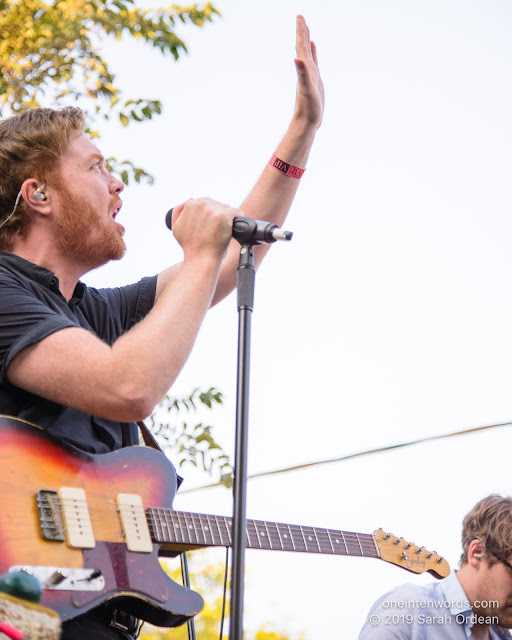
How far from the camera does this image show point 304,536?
238 centimetres

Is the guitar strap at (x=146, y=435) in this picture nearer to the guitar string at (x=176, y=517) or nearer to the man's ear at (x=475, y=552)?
the guitar string at (x=176, y=517)

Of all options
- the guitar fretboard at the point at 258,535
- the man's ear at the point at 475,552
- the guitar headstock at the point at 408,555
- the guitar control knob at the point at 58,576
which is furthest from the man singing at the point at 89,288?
the man's ear at the point at 475,552

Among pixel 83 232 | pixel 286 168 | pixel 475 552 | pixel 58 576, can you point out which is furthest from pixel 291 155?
pixel 475 552

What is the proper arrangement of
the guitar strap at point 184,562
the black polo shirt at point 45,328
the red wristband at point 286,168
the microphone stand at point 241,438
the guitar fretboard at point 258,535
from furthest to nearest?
the red wristband at point 286,168 → the guitar strap at point 184,562 → the guitar fretboard at point 258,535 → the black polo shirt at point 45,328 → the microphone stand at point 241,438

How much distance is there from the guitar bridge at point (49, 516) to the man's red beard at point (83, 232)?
756 mm

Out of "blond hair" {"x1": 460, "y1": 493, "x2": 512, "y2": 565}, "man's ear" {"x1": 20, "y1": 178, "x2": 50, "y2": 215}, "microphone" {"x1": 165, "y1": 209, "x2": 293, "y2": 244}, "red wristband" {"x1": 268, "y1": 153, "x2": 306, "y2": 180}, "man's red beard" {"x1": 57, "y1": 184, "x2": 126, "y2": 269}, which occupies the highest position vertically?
"red wristband" {"x1": 268, "y1": 153, "x2": 306, "y2": 180}

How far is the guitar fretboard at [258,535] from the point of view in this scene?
6.72ft

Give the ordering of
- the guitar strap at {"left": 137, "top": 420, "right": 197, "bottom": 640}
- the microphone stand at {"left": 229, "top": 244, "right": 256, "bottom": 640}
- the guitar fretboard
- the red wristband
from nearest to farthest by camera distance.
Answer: the microphone stand at {"left": 229, "top": 244, "right": 256, "bottom": 640} → the guitar fretboard → the guitar strap at {"left": 137, "top": 420, "right": 197, "bottom": 640} → the red wristband

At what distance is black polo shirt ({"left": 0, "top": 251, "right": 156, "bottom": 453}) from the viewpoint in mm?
1855

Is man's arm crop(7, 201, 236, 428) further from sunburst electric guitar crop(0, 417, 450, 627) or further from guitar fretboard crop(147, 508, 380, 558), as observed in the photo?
guitar fretboard crop(147, 508, 380, 558)

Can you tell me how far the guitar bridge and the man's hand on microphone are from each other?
0.64 m

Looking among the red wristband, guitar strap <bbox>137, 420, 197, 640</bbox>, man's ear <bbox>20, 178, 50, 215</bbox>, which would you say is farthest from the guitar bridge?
the red wristband

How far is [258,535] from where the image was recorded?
2285 millimetres

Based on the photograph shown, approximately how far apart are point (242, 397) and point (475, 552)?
2550 millimetres
